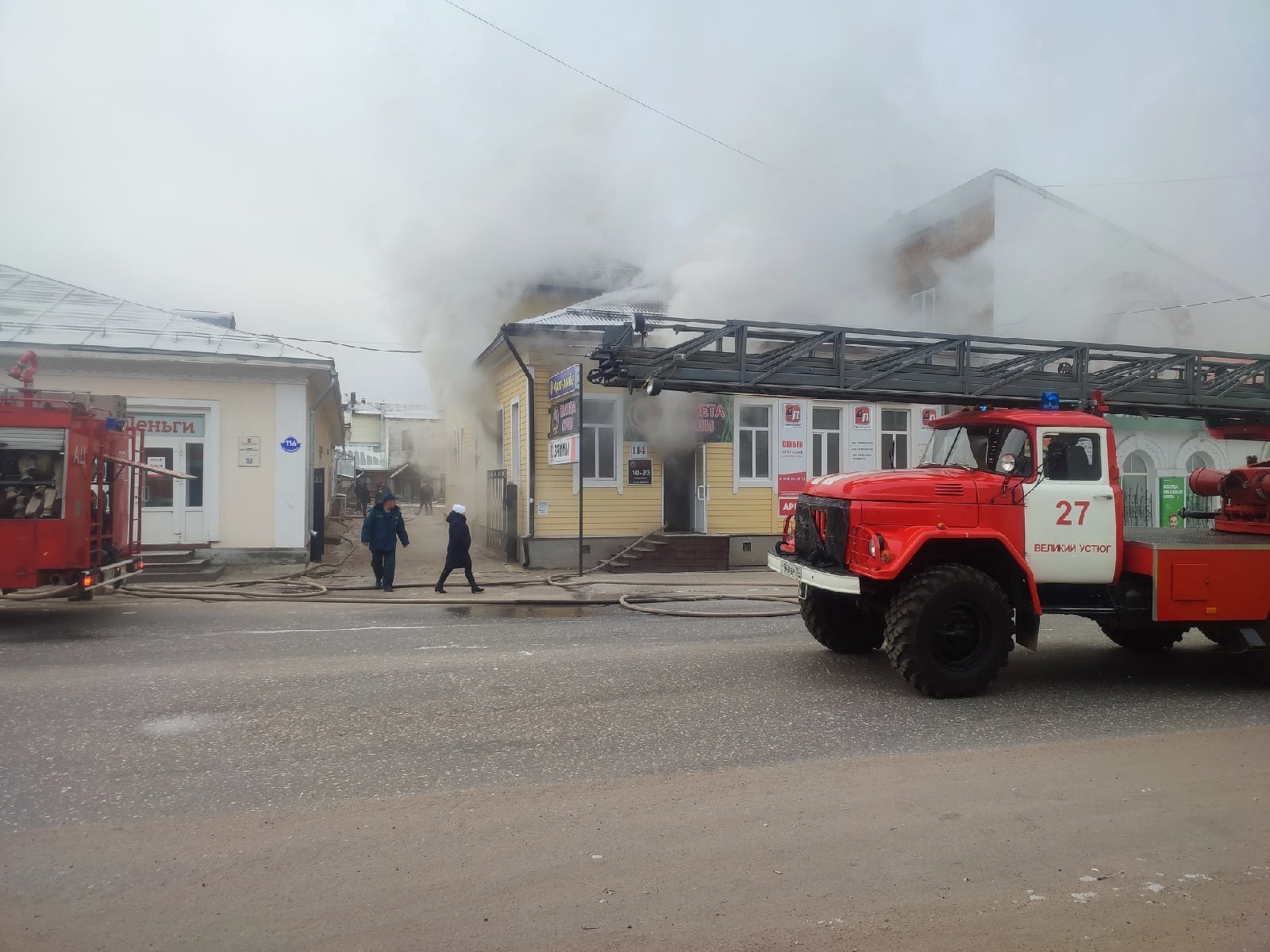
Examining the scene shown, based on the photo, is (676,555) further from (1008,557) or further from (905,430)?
(1008,557)

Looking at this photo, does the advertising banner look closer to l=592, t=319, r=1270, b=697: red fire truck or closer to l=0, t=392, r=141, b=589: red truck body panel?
l=592, t=319, r=1270, b=697: red fire truck

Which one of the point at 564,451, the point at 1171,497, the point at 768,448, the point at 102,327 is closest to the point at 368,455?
the point at 102,327

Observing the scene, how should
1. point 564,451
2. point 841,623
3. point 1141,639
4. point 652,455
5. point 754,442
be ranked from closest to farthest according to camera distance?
point 841,623 → point 1141,639 → point 564,451 → point 652,455 → point 754,442

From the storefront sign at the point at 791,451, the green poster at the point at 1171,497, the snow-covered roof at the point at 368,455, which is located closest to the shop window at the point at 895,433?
the storefront sign at the point at 791,451

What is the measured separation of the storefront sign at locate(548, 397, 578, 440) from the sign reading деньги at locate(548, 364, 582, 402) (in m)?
0.12

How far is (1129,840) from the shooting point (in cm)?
427

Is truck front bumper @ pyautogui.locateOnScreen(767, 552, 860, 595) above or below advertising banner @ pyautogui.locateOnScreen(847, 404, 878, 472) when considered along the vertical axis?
below

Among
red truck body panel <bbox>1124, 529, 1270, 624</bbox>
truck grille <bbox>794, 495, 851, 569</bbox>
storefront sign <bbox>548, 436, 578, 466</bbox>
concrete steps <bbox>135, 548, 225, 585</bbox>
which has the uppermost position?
storefront sign <bbox>548, 436, 578, 466</bbox>

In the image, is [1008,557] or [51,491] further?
[51,491]

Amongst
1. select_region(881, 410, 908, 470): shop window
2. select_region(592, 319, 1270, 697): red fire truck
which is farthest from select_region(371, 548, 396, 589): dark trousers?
select_region(881, 410, 908, 470): shop window

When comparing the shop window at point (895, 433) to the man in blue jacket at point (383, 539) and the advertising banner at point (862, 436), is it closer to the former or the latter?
the advertising banner at point (862, 436)

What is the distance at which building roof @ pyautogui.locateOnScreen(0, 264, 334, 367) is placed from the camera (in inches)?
620

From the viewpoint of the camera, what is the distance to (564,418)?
54.4 feet

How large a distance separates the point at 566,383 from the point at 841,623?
887 cm
